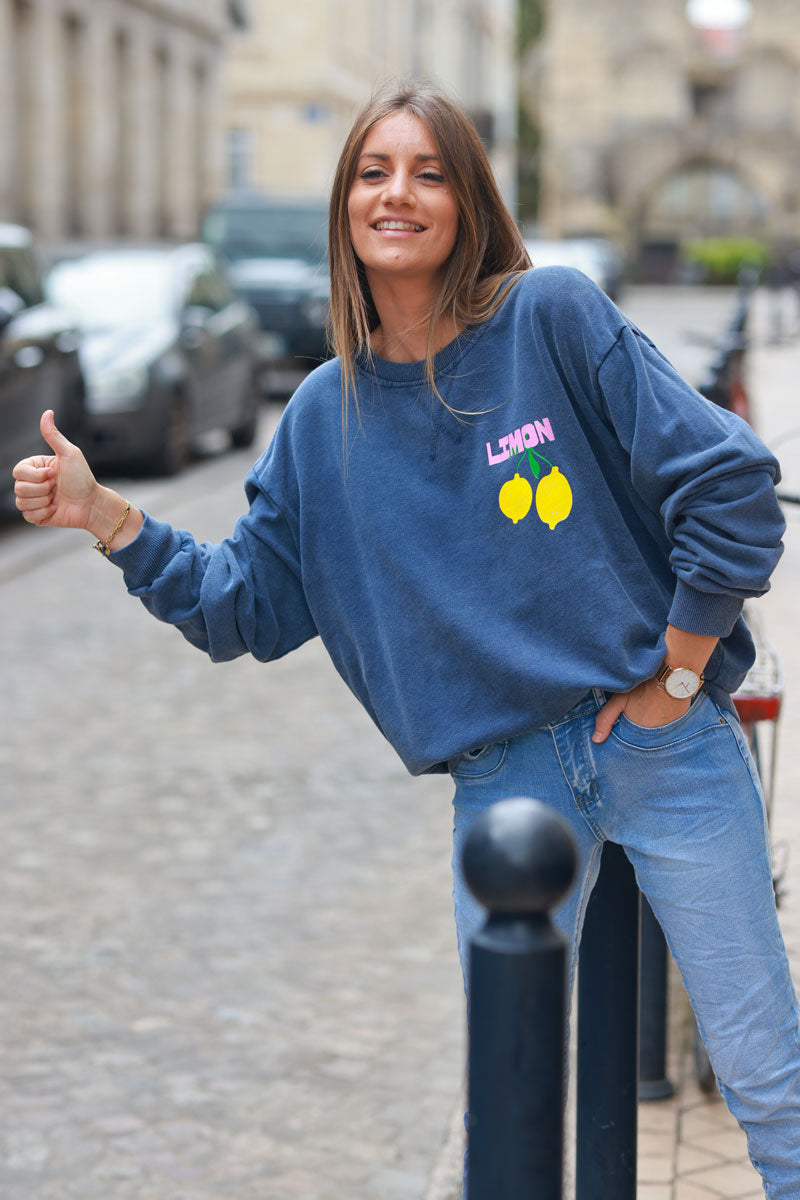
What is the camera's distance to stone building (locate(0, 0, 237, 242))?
25859 millimetres

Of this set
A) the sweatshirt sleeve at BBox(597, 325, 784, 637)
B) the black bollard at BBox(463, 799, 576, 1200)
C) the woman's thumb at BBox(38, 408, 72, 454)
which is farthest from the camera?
the woman's thumb at BBox(38, 408, 72, 454)

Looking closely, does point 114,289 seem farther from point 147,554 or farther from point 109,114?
point 109,114

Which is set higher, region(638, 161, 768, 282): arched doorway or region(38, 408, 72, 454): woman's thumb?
region(38, 408, 72, 454): woman's thumb

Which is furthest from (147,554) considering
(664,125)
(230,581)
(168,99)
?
(664,125)

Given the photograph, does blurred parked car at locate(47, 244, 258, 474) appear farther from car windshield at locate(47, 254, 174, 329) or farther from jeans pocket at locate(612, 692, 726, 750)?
jeans pocket at locate(612, 692, 726, 750)

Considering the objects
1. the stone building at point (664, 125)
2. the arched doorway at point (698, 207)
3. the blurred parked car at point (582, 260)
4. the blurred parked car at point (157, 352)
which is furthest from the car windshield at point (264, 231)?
the arched doorway at point (698, 207)

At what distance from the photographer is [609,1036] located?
2.60 m

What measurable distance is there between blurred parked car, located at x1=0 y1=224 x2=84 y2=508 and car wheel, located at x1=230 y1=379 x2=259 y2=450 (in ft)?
10.6

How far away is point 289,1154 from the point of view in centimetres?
356

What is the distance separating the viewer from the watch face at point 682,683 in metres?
2.36

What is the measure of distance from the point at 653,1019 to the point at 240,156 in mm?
42965

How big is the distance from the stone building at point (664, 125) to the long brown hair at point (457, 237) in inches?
2793

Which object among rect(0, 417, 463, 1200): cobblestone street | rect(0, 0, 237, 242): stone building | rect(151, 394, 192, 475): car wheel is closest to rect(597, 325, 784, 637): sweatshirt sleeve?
rect(0, 417, 463, 1200): cobblestone street

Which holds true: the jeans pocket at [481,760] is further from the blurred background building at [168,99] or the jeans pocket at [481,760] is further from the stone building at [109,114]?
the stone building at [109,114]
